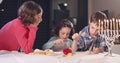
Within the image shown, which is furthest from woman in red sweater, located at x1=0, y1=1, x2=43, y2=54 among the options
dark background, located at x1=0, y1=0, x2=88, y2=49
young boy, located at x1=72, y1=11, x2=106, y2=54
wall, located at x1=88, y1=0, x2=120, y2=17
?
dark background, located at x1=0, y1=0, x2=88, y2=49

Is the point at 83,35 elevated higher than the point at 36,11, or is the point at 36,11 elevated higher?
the point at 36,11

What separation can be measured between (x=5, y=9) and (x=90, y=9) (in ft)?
5.11

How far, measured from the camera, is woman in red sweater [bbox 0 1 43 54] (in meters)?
1.44

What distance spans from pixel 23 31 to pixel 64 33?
74 centimetres

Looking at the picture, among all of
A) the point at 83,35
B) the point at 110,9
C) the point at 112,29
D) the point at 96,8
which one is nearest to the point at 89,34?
the point at 83,35

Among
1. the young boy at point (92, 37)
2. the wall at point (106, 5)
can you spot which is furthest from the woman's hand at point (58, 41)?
the wall at point (106, 5)

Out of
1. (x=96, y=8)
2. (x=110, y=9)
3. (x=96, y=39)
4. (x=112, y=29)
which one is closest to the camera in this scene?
(x=112, y=29)

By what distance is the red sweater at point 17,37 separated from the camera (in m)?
1.43

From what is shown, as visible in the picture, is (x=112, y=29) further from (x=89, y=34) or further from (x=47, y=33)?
(x=47, y=33)

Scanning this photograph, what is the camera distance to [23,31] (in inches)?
57.1

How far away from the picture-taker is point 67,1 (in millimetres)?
4473

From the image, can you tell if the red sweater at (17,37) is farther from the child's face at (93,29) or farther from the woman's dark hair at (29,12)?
the child's face at (93,29)

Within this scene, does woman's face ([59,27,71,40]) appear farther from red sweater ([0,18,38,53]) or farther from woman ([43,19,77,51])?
red sweater ([0,18,38,53])

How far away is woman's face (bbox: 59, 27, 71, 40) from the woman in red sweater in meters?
0.56
